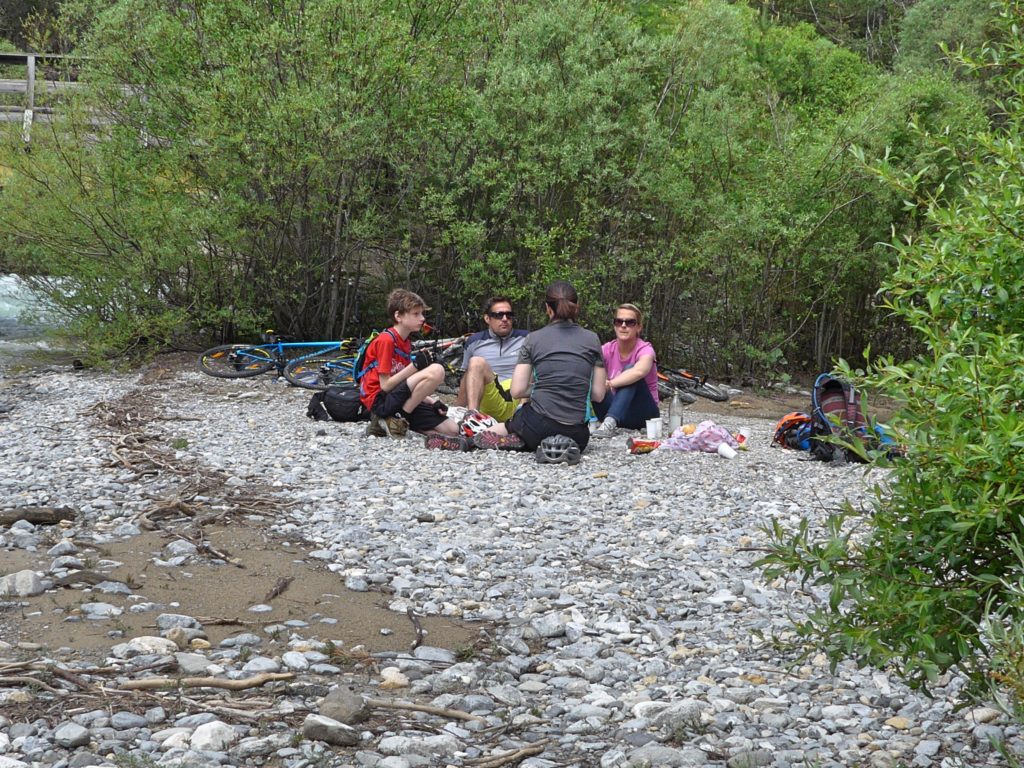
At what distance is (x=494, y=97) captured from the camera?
15305mm

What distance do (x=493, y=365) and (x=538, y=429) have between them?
92.5 inches

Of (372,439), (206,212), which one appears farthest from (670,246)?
(372,439)

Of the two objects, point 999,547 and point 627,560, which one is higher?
point 999,547

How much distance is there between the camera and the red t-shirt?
33.3ft

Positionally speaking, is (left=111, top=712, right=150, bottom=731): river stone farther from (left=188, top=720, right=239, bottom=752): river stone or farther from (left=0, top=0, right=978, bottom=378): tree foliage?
(left=0, top=0, right=978, bottom=378): tree foliage

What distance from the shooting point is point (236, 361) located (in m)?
15.0

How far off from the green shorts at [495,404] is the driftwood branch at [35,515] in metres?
4.68

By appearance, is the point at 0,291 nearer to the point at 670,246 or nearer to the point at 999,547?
the point at 670,246

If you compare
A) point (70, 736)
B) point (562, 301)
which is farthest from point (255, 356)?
point (70, 736)

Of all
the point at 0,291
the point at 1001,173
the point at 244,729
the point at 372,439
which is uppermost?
the point at 1001,173

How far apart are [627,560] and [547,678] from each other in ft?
6.19

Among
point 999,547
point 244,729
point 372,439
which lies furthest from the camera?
point 372,439

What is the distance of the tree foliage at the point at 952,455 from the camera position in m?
2.74

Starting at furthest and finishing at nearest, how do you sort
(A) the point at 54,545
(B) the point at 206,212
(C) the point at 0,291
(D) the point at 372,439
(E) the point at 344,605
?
1. (C) the point at 0,291
2. (B) the point at 206,212
3. (D) the point at 372,439
4. (A) the point at 54,545
5. (E) the point at 344,605
